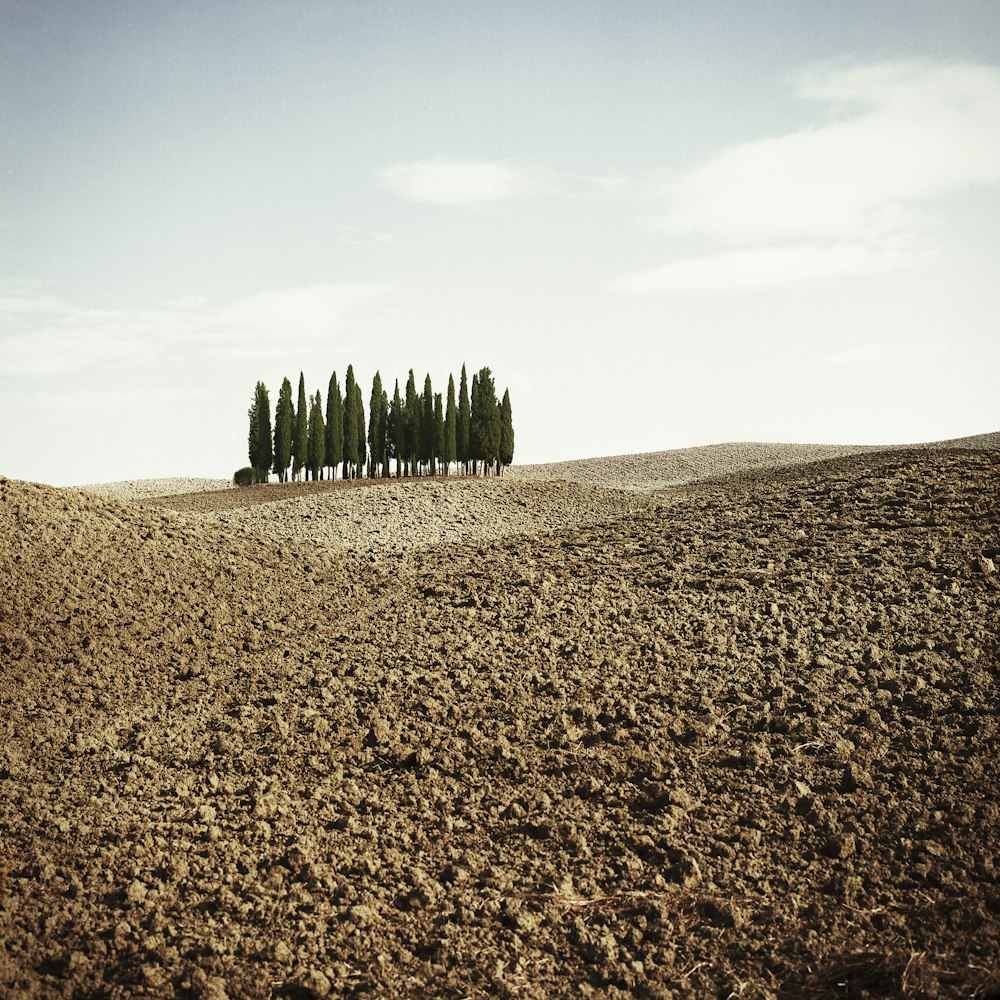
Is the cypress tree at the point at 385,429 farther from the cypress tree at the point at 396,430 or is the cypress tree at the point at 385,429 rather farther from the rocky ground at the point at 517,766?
the rocky ground at the point at 517,766

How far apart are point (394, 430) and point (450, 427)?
8.67ft

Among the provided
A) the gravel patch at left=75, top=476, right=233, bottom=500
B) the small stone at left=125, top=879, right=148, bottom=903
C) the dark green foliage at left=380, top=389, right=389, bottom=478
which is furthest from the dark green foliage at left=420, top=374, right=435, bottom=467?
the small stone at left=125, top=879, right=148, bottom=903

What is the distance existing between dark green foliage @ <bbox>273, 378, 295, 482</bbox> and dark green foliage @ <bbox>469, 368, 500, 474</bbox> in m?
7.89

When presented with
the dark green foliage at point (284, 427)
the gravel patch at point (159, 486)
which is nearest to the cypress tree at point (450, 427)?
the dark green foliage at point (284, 427)

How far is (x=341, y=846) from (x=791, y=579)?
640cm

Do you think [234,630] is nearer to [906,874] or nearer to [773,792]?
[773,792]

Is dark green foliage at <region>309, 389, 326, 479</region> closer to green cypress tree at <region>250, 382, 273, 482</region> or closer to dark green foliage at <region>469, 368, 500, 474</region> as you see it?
green cypress tree at <region>250, 382, 273, 482</region>

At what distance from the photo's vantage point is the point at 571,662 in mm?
8938

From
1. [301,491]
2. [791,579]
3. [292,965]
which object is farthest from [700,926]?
[301,491]

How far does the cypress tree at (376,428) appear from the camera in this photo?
3909 centimetres

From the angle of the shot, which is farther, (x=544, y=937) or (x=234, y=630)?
(x=234, y=630)

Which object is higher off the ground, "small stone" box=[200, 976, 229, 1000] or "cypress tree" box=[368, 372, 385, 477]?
"cypress tree" box=[368, 372, 385, 477]

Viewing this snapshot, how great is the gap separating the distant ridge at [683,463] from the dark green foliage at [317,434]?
363 inches

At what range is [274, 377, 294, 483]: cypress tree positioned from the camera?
39.4 meters
